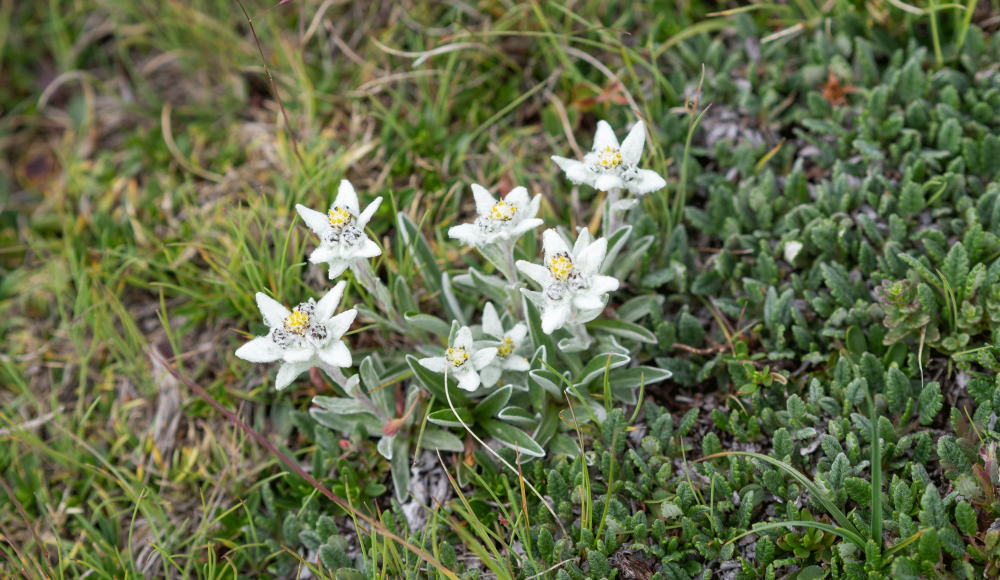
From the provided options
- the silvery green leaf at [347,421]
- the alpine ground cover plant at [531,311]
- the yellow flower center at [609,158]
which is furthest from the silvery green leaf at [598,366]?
the silvery green leaf at [347,421]

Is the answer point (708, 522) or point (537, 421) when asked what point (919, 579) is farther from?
point (537, 421)

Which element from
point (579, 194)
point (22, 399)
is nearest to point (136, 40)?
point (22, 399)

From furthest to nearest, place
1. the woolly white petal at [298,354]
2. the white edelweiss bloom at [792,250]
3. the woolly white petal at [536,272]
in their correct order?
the white edelweiss bloom at [792,250]
the woolly white petal at [536,272]
the woolly white petal at [298,354]

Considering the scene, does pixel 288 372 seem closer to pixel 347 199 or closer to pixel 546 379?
pixel 347 199

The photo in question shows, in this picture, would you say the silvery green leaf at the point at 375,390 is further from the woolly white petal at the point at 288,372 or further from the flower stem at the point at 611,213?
the flower stem at the point at 611,213

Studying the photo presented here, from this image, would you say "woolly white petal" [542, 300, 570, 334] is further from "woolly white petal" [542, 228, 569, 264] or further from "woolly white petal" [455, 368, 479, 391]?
"woolly white petal" [455, 368, 479, 391]

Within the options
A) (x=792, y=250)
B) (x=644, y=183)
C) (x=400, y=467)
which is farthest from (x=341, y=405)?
(x=792, y=250)
